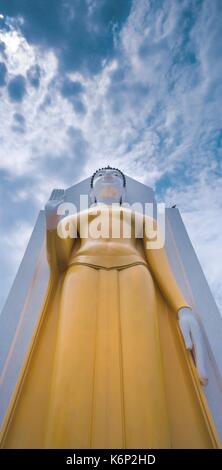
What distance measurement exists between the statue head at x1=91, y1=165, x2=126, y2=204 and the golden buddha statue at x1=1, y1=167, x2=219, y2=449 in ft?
2.70

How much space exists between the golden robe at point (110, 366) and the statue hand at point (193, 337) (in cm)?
8

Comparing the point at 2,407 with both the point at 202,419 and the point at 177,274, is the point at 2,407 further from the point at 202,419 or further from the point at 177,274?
the point at 177,274

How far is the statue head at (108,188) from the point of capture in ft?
10.1

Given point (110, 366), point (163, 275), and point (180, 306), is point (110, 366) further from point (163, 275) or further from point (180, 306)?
point (163, 275)

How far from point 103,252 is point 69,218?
649 millimetres

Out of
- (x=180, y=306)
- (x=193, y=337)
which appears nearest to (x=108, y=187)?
(x=180, y=306)

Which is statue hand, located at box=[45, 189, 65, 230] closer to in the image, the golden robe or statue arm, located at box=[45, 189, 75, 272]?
statue arm, located at box=[45, 189, 75, 272]

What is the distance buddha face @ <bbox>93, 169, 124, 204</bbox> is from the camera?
308 cm

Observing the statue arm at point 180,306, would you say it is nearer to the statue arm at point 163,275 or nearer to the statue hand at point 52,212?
the statue arm at point 163,275

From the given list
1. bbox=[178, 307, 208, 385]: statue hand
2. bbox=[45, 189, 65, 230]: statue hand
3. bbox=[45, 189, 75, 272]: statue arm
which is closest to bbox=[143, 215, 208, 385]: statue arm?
bbox=[178, 307, 208, 385]: statue hand

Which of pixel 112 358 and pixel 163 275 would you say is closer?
pixel 112 358

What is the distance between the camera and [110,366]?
1.49 meters

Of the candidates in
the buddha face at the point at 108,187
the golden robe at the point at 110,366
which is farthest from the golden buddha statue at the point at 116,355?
the buddha face at the point at 108,187

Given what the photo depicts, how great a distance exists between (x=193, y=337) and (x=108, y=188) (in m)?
2.06
